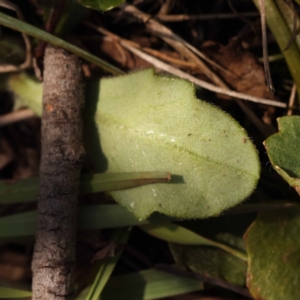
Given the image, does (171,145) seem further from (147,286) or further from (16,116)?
(16,116)

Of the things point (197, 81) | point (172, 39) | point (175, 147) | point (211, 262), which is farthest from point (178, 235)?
point (172, 39)

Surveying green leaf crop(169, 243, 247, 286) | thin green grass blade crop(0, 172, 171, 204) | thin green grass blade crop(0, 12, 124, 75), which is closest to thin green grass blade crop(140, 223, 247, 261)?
green leaf crop(169, 243, 247, 286)

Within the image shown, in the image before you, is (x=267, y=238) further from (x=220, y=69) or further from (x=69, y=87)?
(x=69, y=87)

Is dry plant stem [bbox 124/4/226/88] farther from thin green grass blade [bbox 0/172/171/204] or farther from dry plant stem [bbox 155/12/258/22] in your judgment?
thin green grass blade [bbox 0/172/171/204]

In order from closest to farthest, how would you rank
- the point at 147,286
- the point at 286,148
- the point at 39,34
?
the point at 286,148
the point at 39,34
the point at 147,286

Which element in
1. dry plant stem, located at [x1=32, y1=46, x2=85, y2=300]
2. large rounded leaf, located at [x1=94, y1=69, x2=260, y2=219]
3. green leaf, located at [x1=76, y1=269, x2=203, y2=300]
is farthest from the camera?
green leaf, located at [x1=76, y1=269, x2=203, y2=300]

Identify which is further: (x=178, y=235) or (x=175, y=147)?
(x=178, y=235)
